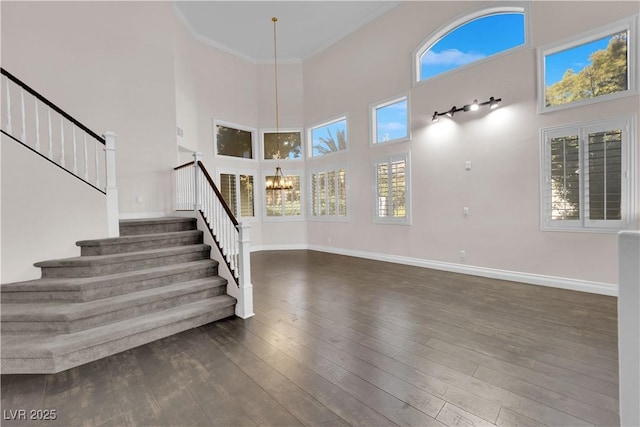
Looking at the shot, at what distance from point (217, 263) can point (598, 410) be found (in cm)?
366

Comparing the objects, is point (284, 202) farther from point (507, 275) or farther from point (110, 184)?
point (507, 275)

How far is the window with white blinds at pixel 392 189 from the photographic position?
19.2ft

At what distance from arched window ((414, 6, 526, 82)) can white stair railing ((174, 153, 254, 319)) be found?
446cm

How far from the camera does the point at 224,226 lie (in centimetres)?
376

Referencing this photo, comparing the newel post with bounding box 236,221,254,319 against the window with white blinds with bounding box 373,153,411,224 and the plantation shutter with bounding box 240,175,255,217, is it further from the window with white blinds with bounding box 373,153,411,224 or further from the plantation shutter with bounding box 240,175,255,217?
the plantation shutter with bounding box 240,175,255,217

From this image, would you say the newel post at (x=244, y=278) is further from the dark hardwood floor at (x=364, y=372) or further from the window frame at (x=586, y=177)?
the window frame at (x=586, y=177)

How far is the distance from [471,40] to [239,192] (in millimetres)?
6081

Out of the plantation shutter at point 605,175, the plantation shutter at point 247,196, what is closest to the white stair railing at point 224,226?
the plantation shutter at point 247,196

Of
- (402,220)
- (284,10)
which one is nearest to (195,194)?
(402,220)

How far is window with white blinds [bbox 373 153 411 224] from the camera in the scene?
5.84 meters

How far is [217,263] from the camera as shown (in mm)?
3697

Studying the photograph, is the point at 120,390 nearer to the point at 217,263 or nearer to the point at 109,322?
the point at 109,322

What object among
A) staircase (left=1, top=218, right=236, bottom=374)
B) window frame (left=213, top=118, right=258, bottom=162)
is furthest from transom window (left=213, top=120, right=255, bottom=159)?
staircase (left=1, top=218, right=236, bottom=374)

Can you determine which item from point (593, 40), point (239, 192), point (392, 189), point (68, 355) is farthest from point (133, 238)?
point (593, 40)
